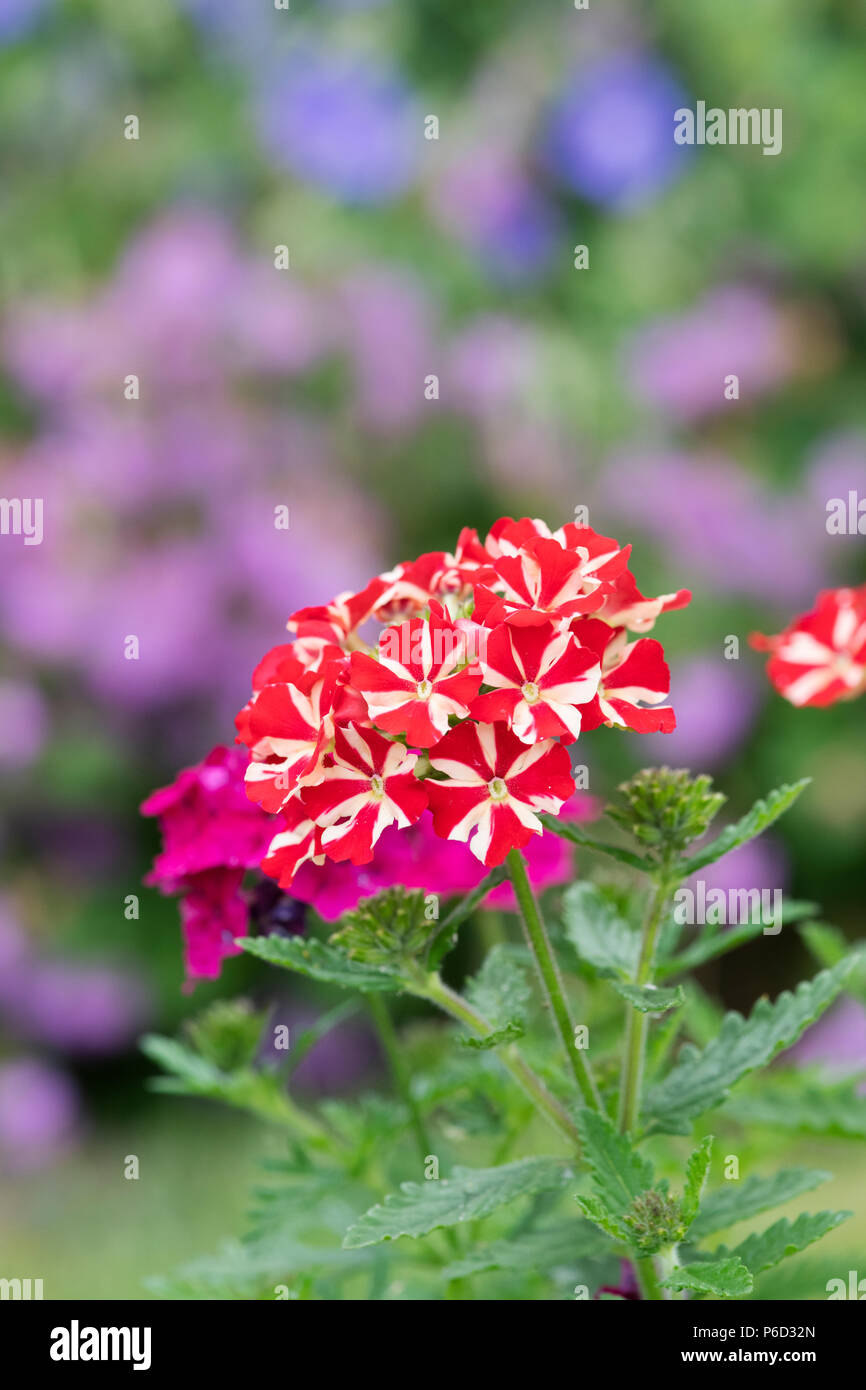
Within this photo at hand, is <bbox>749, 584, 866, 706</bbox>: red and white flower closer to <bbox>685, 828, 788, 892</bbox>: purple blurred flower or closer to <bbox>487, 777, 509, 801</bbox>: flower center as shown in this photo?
<bbox>487, 777, 509, 801</bbox>: flower center

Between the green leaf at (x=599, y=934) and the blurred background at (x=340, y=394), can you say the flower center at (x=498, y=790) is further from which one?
the blurred background at (x=340, y=394)

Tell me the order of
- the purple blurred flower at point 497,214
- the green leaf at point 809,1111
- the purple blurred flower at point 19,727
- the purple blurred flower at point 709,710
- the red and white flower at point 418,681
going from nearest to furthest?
the red and white flower at point 418,681 < the green leaf at point 809,1111 < the purple blurred flower at point 19,727 < the purple blurred flower at point 709,710 < the purple blurred flower at point 497,214

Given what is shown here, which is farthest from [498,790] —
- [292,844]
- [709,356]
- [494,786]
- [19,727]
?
[709,356]

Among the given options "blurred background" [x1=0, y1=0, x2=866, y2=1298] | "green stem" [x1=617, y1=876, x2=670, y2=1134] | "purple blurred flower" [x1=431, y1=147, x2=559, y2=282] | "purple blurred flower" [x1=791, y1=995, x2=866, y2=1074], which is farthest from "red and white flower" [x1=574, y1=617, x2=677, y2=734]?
"purple blurred flower" [x1=431, y1=147, x2=559, y2=282]

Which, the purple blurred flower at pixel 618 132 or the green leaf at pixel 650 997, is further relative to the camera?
the purple blurred flower at pixel 618 132

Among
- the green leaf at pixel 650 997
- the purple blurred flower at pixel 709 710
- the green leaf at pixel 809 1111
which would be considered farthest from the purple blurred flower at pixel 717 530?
the green leaf at pixel 650 997
